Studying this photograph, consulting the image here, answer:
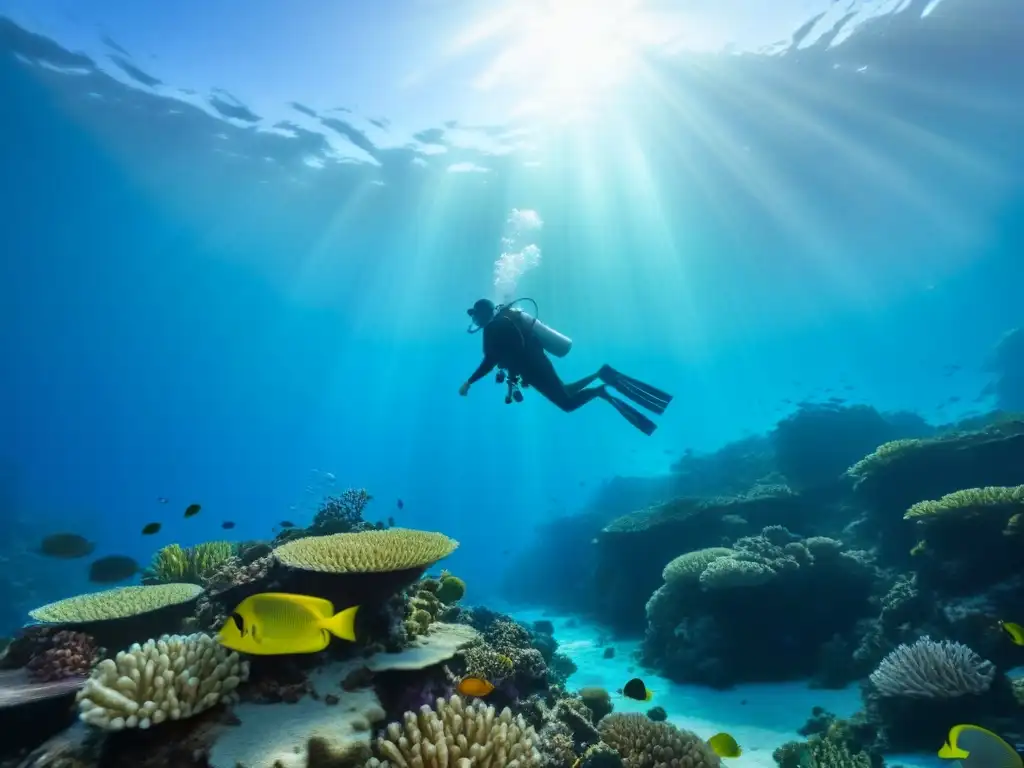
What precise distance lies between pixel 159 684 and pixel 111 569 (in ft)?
23.8

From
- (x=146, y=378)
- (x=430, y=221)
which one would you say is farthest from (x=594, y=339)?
(x=146, y=378)

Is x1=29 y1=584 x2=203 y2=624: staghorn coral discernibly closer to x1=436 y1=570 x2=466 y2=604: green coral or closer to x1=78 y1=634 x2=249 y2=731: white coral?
x1=78 y1=634 x2=249 y2=731: white coral

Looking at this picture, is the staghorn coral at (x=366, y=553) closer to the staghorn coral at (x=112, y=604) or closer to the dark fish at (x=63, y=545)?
the staghorn coral at (x=112, y=604)

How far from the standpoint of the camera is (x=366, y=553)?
4.33 metres

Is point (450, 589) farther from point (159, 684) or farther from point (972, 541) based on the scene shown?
point (972, 541)

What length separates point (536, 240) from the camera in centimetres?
4134

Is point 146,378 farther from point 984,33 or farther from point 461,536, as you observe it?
point 984,33

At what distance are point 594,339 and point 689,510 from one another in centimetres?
4991

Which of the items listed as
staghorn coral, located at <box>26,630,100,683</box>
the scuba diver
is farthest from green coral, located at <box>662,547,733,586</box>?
staghorn coral, located at <box>26,630,100,683</box>

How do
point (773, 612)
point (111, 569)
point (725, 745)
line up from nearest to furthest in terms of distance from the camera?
point (725, 745), point (111, 569), point (773, 612)

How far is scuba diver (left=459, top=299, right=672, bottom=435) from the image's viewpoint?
388 inches

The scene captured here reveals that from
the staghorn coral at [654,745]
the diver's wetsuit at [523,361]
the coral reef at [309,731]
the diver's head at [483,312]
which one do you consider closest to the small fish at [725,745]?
the staghorn coral at [654,745]

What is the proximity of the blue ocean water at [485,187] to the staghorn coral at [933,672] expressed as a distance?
48.5 feet

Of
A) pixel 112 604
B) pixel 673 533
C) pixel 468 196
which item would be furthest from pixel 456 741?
pixel 468 196
